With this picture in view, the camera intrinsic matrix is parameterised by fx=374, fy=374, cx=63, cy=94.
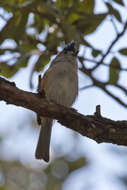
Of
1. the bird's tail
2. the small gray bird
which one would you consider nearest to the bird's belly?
the small gray bird

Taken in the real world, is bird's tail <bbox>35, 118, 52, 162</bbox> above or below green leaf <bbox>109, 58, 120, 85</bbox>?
below

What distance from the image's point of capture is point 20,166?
6.82m

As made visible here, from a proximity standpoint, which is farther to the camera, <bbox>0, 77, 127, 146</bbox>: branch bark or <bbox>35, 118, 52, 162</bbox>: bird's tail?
<bbox>35, 118, 52, 162</bbox>: bird's tail

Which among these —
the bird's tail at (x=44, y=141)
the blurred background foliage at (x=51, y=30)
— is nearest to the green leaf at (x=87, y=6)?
the blurred background foliage at (x=51, y=30)

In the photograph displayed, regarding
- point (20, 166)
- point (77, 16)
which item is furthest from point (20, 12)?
point (20, 166)

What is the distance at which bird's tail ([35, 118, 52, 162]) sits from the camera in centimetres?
491

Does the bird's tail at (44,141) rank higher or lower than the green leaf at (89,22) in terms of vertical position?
lower

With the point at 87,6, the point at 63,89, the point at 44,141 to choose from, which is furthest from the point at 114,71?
the point at 44,141

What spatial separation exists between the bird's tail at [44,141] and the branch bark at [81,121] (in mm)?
1464

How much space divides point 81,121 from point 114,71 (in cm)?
141

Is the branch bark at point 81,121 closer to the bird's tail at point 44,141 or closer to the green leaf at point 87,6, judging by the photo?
the bird's tail at point 44,141

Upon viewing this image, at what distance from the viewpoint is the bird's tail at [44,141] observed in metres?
4.91

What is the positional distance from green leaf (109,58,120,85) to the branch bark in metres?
1.22

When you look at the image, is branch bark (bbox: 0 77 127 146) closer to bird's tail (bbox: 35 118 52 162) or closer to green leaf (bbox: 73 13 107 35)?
green leaf (bbox: 73 13 107 35)
